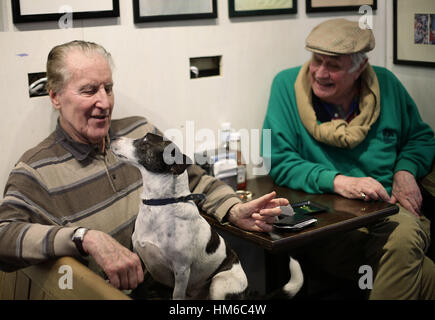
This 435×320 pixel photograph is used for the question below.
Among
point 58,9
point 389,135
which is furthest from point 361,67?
point 58,9

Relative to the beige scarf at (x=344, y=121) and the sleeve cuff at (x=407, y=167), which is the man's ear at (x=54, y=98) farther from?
the sleeve cuff at (x=407, y=167)

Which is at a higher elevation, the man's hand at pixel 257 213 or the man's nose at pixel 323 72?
the man's nose at pixel 323 72

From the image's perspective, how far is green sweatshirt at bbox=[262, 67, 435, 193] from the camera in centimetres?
232

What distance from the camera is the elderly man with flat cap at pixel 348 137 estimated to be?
2.21 m

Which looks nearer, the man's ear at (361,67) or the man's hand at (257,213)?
the man's hand at (257,213)

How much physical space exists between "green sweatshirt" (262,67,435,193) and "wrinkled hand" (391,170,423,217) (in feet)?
0.09

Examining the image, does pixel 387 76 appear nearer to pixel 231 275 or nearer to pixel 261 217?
pixel 261 217

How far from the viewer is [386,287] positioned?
2033 millimetres

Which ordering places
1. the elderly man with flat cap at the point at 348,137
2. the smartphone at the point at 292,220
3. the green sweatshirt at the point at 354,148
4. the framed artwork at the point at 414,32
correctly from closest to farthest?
the smartphone at the point at 292,220, the elderly man with flat cap at the point at 348,137, the green sweatshirt at the point at 354,148, the framed artwork at the point at 414,32

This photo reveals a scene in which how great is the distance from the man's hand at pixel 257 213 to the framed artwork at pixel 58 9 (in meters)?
0.86

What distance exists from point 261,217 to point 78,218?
0.56 meters

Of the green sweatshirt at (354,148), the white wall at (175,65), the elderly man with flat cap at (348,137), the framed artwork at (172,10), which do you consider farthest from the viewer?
the green sweatshirt at (354,148)

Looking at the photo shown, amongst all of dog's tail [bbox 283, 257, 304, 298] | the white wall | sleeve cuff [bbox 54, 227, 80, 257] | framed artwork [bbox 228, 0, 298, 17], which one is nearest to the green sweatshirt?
the white wall

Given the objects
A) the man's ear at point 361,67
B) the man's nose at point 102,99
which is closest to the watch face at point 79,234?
the man's nose at point 102,99
